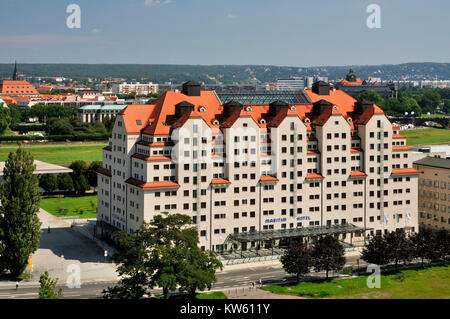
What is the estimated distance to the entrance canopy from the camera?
9175cm

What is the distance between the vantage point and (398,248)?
8381 centimetres

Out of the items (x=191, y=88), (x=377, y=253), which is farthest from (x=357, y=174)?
(x=191, y=88)

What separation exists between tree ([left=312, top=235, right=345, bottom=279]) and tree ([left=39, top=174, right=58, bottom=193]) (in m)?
79.3

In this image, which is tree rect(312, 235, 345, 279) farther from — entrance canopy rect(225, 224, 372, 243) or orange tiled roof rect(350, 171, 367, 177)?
orange tiled roof rect(350, 171, 367, 177)

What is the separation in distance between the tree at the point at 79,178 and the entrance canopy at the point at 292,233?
61.6 metres

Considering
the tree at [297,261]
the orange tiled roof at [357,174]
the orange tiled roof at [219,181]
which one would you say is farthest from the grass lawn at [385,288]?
the orange tiled roof at [357,174]

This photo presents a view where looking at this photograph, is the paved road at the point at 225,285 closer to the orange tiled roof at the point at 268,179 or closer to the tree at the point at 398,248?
the tree at the point at 398,248

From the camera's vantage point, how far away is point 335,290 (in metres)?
75.5

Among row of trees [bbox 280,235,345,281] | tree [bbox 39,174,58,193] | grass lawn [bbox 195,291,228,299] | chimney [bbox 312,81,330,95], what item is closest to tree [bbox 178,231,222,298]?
grass lawn [bbox 195,291,228,299]

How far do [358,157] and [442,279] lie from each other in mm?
25937

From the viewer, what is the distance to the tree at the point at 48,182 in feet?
470
